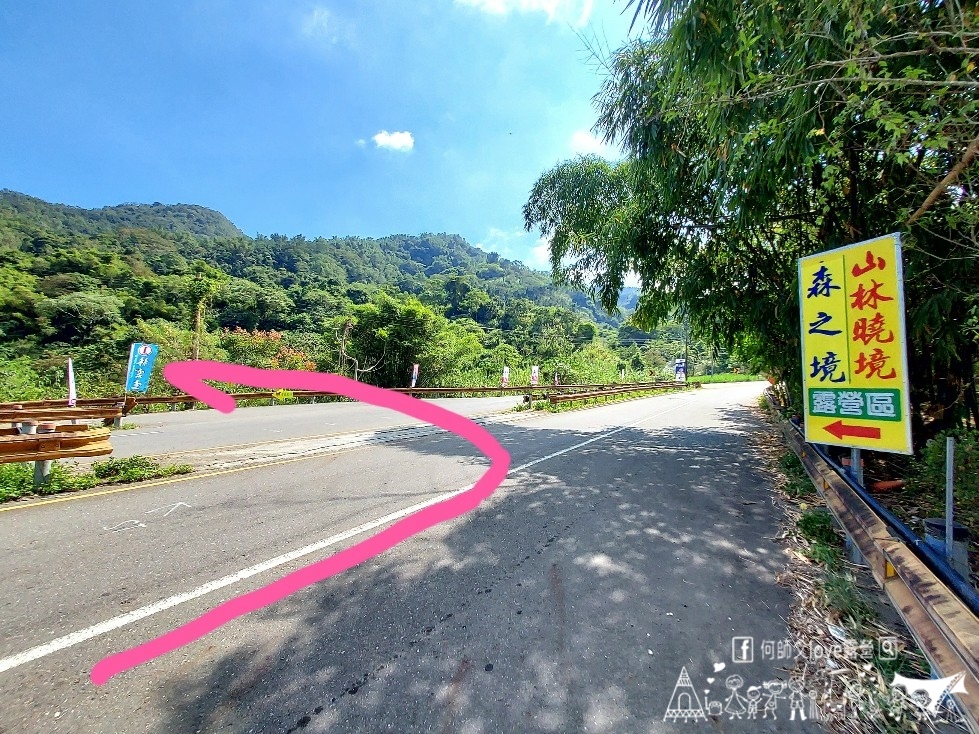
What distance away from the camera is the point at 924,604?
1.76 meters

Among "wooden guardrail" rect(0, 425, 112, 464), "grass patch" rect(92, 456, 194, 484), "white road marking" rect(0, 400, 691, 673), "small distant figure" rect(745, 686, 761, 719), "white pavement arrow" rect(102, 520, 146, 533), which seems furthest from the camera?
"grass patch" rect(92, 456, 194, 484)

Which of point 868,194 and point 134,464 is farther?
point 134,464

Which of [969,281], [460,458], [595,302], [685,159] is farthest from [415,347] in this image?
[969,281]

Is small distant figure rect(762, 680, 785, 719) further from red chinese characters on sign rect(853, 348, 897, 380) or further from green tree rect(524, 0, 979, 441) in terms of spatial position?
green tree rect(524, 0, 979, 441)

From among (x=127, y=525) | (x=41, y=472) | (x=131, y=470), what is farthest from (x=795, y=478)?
(x=41, y=472)

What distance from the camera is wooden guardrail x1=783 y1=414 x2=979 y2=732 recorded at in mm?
1424

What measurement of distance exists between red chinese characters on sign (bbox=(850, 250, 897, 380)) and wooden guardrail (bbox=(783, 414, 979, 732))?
967 millimetres

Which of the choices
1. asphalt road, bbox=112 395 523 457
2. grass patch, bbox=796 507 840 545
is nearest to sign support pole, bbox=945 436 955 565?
grass patch, bbox=796 507 840 545

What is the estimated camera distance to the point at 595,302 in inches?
393

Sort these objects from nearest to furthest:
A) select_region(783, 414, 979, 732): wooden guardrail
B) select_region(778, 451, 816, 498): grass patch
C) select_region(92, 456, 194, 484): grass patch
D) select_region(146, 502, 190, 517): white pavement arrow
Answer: select_region(783, 414, 979, 732): wooden guardrail
select_region(146, 502, 190, 517): white pavement arrow
select_region(778, 451, 816, 498): grass patch
select_region(92, 456, 194, 484): grass patch

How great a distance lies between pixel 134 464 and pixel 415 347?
2281 centimetres

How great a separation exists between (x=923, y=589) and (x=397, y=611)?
2696mm

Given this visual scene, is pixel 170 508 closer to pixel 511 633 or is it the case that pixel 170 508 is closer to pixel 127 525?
pixel 127 525

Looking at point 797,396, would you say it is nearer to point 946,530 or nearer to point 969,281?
point 969,281
